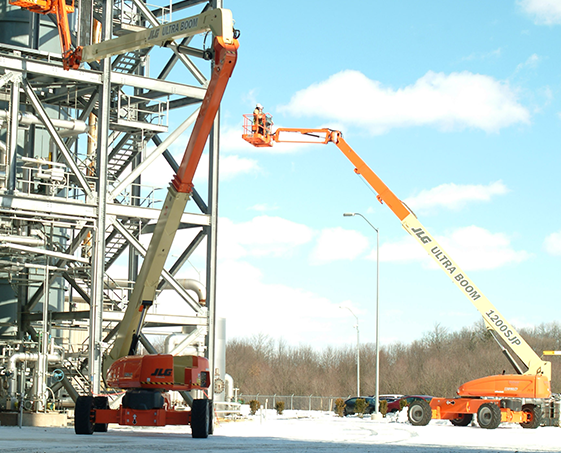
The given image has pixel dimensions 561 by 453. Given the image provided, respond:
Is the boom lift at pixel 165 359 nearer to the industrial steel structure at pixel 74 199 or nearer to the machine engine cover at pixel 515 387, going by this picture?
the industrial steel structure at pixel 74 199

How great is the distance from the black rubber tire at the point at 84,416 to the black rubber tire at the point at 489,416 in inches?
668

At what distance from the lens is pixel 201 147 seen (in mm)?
20094

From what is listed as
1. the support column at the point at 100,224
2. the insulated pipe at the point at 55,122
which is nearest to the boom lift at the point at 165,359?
the support column at the point at 100,224

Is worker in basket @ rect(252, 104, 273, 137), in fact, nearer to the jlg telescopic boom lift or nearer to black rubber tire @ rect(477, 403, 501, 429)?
the jlg telescopic boom lift

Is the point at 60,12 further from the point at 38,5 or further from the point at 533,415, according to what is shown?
the point at 533,415

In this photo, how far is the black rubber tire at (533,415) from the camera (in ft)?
106

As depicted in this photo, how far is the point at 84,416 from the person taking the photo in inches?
854

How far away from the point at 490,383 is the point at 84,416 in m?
17.8

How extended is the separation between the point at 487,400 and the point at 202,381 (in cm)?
1637

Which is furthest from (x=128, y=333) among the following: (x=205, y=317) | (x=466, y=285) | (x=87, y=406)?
(x=466, y=285)

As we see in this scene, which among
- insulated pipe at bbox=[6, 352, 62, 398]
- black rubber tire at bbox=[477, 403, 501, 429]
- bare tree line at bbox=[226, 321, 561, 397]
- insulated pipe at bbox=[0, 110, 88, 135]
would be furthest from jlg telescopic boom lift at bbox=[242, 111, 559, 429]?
bare tree line at bbox=[226, 321, 561, 397]

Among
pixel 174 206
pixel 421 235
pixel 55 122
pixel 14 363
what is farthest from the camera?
pixel 421 235

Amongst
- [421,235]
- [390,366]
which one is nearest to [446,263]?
[421,235]

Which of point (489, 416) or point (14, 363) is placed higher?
point (14, 363)
